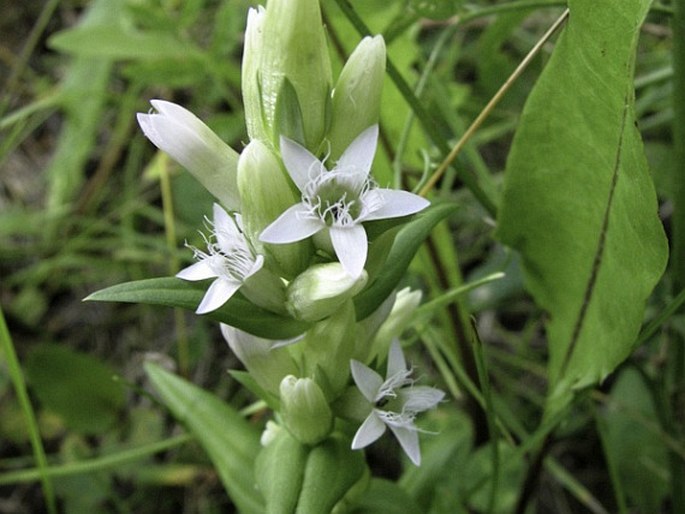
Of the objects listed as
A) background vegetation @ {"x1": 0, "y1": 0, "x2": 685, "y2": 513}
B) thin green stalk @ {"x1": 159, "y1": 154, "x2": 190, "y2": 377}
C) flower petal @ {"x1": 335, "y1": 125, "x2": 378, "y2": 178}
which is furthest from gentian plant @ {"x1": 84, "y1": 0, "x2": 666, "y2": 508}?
thin green stalk @ {"x1": 159, "y1": 154, "x2": 190, "y2": 377}

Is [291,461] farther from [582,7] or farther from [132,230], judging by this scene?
[132,230]

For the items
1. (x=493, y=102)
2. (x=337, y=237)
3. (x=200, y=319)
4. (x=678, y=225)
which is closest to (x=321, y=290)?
(x=337, y=237)

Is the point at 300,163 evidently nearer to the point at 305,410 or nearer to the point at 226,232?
the point at 226,232

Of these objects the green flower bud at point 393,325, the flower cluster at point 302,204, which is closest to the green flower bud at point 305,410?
the flower cluster at point 302,204

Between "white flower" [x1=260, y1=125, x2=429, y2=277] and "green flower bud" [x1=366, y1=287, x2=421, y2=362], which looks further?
"green flower bud" [x1=366, y1=287, x2=421, y2=362]

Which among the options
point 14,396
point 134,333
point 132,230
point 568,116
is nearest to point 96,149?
point 132,230

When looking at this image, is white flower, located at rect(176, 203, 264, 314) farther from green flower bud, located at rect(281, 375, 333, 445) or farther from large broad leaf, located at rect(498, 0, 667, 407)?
large broad leaf, located at rect(498, 0, 667, 407)

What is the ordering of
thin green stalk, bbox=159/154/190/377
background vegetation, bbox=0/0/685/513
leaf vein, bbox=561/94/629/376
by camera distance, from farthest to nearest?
1. thin green stalk, bbox=159/154/190/377
2. background vegetation, bbox=0/0/685/513
3. leaf vein, bbox=561/94/629/376

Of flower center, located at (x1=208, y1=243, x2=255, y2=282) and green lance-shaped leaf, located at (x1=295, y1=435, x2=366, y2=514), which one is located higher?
flower center, located at (x1=208, y1=243, x2=255, y2=282)
